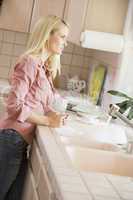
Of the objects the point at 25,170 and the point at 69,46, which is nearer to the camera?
the point at 25,170

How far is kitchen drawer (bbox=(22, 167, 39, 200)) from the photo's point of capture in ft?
6.42

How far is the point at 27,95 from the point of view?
2.25 m

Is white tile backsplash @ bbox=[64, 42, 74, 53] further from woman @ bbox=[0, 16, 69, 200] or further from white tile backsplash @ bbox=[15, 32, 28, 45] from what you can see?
woman @ bbox=[0, 16, 69, 200]

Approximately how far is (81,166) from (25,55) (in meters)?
0.61

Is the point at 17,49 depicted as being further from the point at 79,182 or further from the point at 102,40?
the point at 79,182

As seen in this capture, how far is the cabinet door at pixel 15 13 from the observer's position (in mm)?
3377

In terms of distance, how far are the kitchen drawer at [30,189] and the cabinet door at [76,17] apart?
1038 millimetres

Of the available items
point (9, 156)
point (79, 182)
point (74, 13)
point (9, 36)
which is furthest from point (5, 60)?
point (79, 182)

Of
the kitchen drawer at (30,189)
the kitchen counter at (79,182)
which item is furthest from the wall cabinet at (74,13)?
the kitchen counter at (79,182)

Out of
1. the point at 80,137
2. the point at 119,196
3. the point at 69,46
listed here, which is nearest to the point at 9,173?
the point at 80,137

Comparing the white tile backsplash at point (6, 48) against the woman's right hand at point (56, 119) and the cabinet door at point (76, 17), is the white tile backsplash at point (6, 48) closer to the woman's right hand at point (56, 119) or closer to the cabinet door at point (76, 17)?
the cabinet door at point (76, 17)

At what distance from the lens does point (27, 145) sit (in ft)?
7.63

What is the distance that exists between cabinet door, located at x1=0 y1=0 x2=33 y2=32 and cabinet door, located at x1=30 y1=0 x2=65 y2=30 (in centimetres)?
6

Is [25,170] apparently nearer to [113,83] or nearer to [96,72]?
[113,83]
